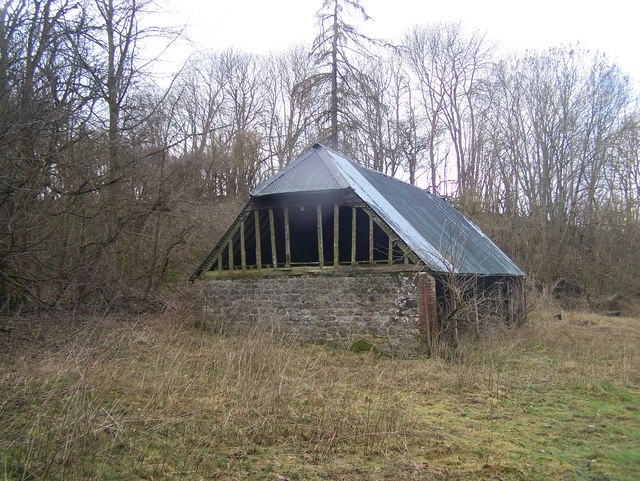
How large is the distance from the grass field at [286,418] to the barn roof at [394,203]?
144 inches

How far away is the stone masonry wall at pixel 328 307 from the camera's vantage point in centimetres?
1346

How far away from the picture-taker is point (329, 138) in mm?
28453

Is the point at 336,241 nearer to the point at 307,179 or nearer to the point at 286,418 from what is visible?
the point at 307,179

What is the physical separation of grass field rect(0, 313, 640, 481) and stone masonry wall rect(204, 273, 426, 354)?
2.24 m

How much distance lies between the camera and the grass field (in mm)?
5355

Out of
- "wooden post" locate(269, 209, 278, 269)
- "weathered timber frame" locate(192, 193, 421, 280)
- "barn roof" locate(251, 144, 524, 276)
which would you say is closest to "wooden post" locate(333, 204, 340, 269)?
"weathered timber frame" locate(192, 193, 421, 280)

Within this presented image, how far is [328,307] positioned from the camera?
1453cm

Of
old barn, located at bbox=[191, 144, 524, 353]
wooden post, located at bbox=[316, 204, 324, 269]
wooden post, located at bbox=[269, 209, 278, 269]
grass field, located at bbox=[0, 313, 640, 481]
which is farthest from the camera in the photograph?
wooden post, located at bbox=[269, 209, 278, 269]

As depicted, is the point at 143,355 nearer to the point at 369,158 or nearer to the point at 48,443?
the point at 48,443

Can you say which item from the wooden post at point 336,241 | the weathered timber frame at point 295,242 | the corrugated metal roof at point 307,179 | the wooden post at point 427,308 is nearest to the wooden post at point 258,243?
the weathered timber frame at point 295,242

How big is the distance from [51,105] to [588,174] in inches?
1206

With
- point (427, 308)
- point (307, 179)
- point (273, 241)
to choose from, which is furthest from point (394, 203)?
point (427, 308)

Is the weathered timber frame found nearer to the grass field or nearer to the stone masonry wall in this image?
the stone masonry wall

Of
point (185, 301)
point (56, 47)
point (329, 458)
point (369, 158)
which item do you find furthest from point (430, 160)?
point (329, 458)
